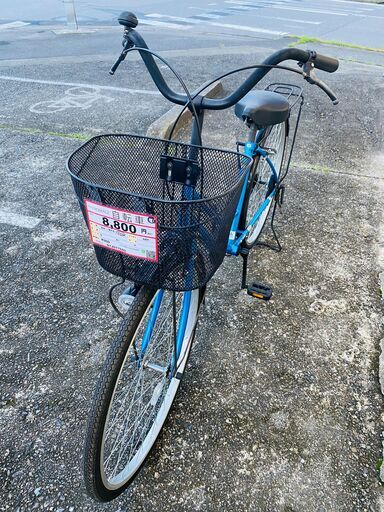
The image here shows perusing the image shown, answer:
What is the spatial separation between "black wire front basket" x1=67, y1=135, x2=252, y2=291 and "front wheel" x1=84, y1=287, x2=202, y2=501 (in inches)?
7.6

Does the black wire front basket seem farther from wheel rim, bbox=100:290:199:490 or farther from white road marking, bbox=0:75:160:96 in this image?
white road marking, bbox=0:75:160:96

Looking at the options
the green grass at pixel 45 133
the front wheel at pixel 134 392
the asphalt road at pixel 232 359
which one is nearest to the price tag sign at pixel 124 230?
the front wheel at pixel 134 392

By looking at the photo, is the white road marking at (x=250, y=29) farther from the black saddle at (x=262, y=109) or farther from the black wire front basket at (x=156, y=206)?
the black wire front basket at (x=156, y=206)

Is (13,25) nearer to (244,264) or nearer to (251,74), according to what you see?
(244,264)

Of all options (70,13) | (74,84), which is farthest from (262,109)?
(70,13)

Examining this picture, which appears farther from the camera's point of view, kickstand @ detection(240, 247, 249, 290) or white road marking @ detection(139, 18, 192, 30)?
white road marking @ detection(139, 18, 192, 30)

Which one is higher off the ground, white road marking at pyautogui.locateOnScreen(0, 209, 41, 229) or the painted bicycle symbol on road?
the painted bicycle symbol on road

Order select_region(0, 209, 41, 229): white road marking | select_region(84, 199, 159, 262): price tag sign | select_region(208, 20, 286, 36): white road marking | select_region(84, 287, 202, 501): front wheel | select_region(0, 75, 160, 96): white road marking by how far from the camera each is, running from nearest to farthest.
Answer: select_region(84, 199, 159, 262): price tag sign, select_region(84, 287, 202, 501): front wheel, select_region(0, 209, 41, 229): white road marking, select_region(0, 75, 160, 96): white road marking, select_region(208, 20, 286, 36): white road marking

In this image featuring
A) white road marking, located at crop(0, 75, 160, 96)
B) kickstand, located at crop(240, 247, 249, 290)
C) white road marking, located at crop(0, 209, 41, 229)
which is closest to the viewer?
kickstand, located at crop(240, 247, 249, 290)

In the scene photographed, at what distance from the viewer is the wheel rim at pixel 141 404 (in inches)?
70.6

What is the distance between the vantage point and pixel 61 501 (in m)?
1.67

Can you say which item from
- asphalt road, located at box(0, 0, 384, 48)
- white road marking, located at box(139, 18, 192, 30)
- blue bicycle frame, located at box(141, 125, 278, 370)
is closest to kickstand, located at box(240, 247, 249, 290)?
blue bicycle frame, located at box(141, 125, 278, 370)

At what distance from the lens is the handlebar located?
1674 millimetres

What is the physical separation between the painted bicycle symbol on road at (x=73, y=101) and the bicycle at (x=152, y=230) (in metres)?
4.10
